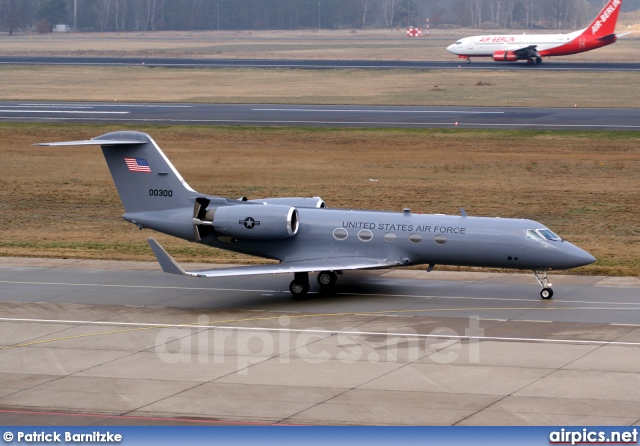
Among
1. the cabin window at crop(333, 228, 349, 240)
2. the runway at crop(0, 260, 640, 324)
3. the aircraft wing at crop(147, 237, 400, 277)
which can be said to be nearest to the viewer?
the runway at crop(0, 260, 640, 324)

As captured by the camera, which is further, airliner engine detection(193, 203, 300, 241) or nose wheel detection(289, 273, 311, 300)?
nose wheel detection(289, 273, 311, 300)

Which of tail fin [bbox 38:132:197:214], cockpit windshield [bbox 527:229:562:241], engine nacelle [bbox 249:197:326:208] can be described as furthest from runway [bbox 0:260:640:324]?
tail fin [bbox 38:132:197:214]

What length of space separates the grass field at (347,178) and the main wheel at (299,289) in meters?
7.09

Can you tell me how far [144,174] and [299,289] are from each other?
6.72 metres

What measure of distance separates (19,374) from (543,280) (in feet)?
53.3

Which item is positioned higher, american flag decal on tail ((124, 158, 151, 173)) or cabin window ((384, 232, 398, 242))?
american flag decal on tail ((124, 158, 151, 173))

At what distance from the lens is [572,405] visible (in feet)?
71.8

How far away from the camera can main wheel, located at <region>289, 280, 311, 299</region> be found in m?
32.4

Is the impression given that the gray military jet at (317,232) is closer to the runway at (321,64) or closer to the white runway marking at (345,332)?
the white runway marking at (345,332)

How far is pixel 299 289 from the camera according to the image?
3238cm

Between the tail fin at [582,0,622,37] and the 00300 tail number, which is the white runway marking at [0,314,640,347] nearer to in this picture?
the 00300 tail number

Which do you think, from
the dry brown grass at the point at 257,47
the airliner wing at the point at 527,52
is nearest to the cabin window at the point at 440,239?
the airliner wing at the point at 527,52

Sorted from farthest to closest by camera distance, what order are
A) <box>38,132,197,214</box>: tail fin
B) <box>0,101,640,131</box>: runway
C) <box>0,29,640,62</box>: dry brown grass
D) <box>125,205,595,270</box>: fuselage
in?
<box>0,29,640,62</box>: dry brown grass < <box>0,101,640,131</box>: runway < <box>38,132,197,214</box>: tail fin < <box>125,205,595,270</box>: fuselage

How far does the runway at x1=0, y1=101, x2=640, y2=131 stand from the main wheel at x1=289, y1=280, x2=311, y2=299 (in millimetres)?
39195
